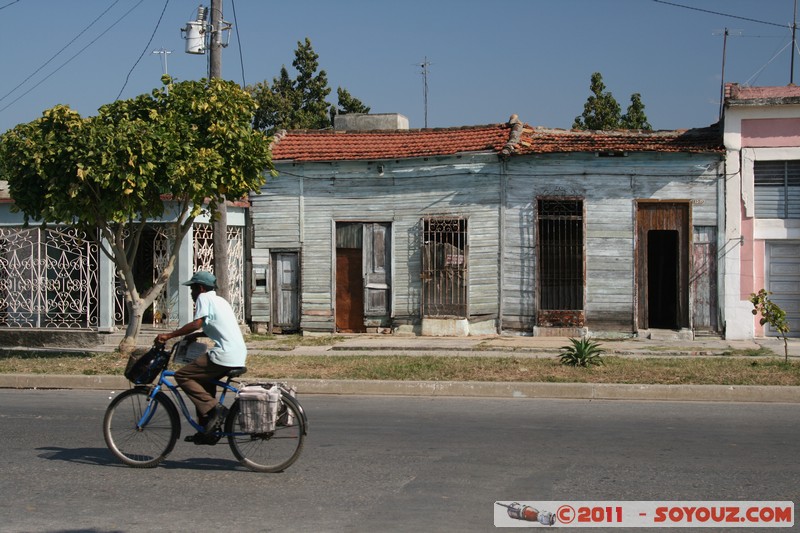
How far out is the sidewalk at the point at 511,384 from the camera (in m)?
11.8

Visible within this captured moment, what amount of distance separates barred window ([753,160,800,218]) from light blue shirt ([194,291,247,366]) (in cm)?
1461

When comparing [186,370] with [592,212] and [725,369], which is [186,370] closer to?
[725,369]

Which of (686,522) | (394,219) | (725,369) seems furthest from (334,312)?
(686,522)

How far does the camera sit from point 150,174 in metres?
14.0

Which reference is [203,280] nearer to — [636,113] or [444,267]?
[444,267]

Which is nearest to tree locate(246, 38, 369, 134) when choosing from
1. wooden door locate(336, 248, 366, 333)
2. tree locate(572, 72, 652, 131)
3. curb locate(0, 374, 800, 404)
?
tree locate(572, 72, 652, 131)

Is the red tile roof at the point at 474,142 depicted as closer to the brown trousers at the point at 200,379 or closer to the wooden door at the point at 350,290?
the wooden door at the point at 350,290

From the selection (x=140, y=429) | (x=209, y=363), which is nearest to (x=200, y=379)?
(x=209, y=363)

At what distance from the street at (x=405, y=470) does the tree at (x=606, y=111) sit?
1041 inches

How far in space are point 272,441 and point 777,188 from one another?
14.9 m

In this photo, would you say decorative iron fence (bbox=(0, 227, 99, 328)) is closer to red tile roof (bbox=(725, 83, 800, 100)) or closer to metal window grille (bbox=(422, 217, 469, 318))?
metal window grille (bbox=(422, 217, 469, 318))

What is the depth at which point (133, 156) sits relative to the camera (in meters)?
13.8

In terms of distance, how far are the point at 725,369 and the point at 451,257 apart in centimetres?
786

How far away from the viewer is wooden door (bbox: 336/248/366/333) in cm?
2077
